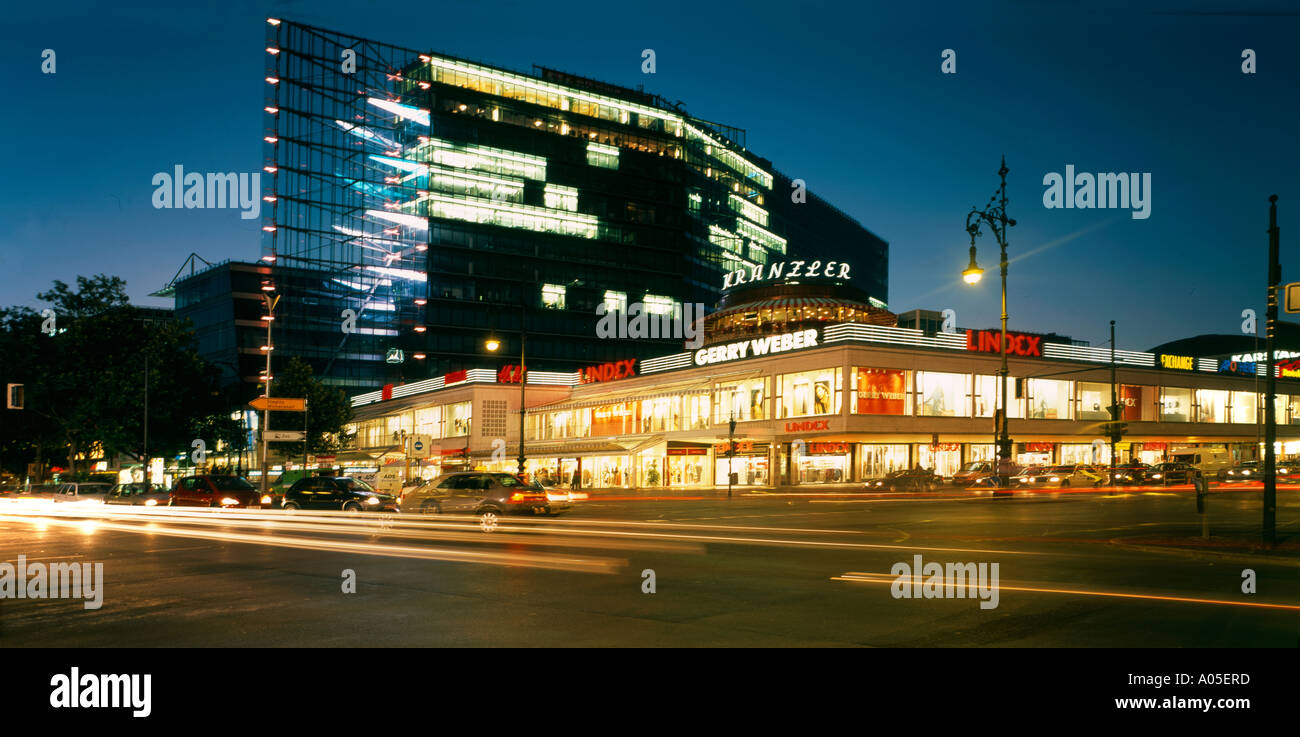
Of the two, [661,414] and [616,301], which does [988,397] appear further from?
[616,301]

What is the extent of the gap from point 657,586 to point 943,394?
51884 millimetres

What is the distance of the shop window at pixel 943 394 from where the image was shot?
2315 inches

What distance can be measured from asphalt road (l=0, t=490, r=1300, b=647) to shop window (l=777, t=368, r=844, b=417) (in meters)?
33.4

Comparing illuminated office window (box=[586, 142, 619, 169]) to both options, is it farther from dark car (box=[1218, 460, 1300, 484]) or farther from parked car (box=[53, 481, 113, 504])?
dark car (box=[1218, 460, 1300, 484])

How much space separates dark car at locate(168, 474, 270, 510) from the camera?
31.5 metres

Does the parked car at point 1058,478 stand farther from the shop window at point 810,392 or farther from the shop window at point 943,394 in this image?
the shop window at point 810,392

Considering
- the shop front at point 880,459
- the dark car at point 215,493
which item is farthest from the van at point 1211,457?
the dark car at point 215,493

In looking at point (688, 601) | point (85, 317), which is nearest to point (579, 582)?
point (688, 601)

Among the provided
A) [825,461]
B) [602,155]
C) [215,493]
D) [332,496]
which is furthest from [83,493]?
[602,155]

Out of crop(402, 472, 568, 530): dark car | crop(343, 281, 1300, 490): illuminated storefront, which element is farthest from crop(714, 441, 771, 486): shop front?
crop(402, 472, 568, 530): dark car

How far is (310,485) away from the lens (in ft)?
105

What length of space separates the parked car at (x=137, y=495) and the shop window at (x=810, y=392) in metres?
36.2

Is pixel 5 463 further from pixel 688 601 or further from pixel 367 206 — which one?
pixel 688 601

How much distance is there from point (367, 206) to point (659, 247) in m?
38.9
